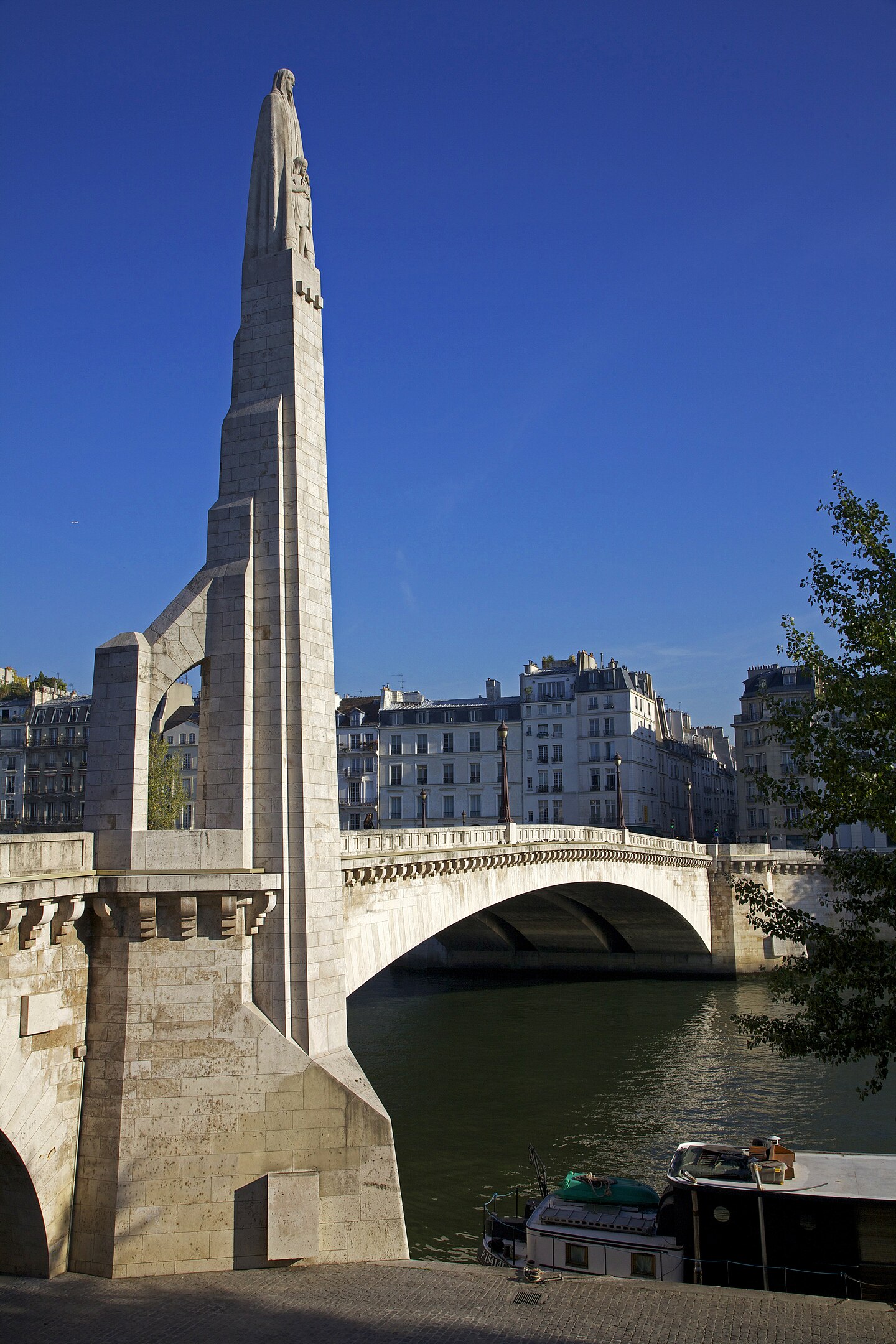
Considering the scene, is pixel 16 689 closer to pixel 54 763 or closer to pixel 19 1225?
pixel 54 763

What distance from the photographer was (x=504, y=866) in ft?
114

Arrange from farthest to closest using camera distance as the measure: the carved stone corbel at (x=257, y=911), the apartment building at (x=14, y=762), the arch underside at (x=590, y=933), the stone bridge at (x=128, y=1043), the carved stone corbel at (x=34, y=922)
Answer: the apartment building at (x=14, y=762)
the arch underside at (x=590, y=933)
the carved stone corbel at (x=257, y=911)
the stone bridge at (x=128, y=1043)
the carved stone corbel at (x=34, y=922)

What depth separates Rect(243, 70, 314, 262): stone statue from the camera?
758 inches

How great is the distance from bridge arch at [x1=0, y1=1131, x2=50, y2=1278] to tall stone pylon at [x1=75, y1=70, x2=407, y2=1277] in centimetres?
53

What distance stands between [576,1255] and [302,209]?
60.0 ft

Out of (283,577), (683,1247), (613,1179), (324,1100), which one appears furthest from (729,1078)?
(283,577)

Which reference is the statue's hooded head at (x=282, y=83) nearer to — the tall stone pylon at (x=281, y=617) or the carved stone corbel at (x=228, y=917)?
the tall stone pylon at (x=281, y=617)

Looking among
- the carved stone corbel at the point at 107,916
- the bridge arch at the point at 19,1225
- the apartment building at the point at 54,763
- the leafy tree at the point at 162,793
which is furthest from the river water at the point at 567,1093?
the apartment building at the point at 54,763

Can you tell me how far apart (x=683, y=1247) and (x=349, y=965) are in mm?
8435

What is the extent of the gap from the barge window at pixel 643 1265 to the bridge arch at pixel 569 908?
10.3 meters

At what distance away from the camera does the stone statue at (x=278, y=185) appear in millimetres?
19266

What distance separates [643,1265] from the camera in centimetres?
1730

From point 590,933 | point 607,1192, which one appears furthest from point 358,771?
point 607,1192

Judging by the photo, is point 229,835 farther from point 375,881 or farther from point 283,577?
point 375,881
